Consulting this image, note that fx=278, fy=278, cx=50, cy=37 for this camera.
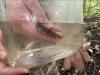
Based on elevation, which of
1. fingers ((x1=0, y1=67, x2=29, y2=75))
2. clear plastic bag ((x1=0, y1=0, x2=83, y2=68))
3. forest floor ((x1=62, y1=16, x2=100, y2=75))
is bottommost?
forest floor ((x1=62, y1=16, x2=100, y2=75))

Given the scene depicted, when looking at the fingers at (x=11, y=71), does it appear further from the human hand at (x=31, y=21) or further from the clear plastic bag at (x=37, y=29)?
the human hand at (x=31, y=21)

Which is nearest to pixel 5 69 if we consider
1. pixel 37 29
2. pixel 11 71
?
pixel 11 71

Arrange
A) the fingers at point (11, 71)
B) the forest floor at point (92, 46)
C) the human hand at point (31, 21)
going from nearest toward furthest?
the human hand at point (31, 21)
the fingers at point (11, 71)
the forest floor at point (92, 46)

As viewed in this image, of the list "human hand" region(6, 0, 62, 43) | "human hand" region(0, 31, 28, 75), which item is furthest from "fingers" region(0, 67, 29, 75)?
"human hand" region(6, 0, 62, 43)

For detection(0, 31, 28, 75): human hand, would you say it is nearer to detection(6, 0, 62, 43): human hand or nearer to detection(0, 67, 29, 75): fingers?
detection(0, 67, 29, 75): fingers

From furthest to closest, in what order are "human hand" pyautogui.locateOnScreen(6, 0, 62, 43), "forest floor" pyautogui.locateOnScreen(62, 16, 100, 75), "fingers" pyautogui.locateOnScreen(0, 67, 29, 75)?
1. "forest floor" pyautogui.locateOnScreen(62, 16, 100, 75)
2. "fingers" pyautogui.locateOnScreen(0, 67, 29, 75)
3. "human hand" pyautogui.locateOnScreen(6, 0, 62, 43)

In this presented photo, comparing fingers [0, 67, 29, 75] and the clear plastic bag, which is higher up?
the clear plastic bag

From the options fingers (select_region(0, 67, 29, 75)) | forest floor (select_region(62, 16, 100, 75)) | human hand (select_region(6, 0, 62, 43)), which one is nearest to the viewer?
human hand (select_region(6, 0, 62, 43))

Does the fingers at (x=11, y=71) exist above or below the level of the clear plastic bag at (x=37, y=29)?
below

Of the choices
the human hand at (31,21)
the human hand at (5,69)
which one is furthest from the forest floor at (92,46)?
the human hand at (31,21)
